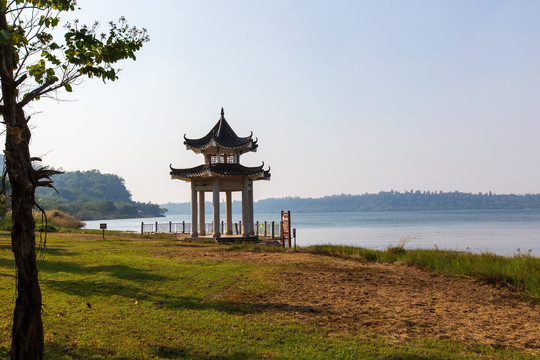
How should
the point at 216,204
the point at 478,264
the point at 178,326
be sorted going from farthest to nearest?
1. the point at 216,204
2. the point at 478,264
3. the point at 178,326

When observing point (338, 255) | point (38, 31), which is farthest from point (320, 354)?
point (338, 255)

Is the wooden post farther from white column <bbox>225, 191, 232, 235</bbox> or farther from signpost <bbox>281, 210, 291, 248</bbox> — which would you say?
signpost <bbox>281, 210, 291, 248</bbox>

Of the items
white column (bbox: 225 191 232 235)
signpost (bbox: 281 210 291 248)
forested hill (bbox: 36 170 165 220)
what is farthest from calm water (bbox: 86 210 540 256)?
forested hill (bbox: 36 170 165 220)

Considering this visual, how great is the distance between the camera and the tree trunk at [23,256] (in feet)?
14.8

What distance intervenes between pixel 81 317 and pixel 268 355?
3.35 m

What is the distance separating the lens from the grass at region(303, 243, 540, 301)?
9859 mm

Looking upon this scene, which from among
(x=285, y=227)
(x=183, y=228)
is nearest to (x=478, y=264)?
(x=285, y=227)

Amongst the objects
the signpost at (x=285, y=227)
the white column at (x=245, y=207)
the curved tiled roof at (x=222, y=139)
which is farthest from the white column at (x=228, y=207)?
the signpost at (x=285, y=227)

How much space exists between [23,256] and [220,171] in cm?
1902

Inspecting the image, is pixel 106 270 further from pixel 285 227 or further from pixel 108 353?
pixel 285 227

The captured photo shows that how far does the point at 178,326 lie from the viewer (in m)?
6.47

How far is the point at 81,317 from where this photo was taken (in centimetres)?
677

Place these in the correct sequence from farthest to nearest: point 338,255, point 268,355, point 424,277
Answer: point 338,255
point 424,277
point 268,355

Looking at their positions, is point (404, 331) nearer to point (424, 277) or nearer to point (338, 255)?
point (424, 277)
